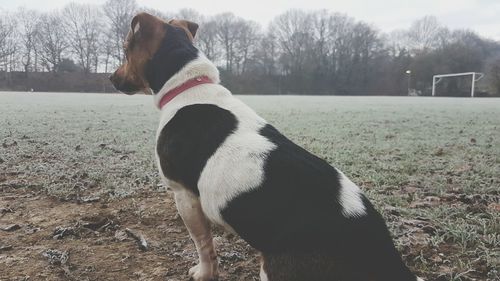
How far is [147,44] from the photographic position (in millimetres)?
2775

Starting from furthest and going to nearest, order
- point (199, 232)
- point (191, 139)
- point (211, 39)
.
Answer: point (211, 39)
point (199, 232)
point (191, 139)

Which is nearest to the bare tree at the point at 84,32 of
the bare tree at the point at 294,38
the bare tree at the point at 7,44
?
the bare tree at the point at 7,44

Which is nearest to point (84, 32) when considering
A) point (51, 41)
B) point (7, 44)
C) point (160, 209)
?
point (51, 41)

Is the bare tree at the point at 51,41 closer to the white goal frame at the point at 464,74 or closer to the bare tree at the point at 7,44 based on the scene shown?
the bare tree at the point at 7,44

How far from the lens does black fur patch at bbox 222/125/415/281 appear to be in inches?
67.5

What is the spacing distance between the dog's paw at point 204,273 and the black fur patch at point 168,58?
1236mm

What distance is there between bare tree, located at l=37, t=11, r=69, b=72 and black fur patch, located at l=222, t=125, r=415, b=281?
6428 centimetres

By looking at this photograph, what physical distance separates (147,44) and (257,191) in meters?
1.48

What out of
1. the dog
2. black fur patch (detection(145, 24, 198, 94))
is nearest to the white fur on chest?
the dog

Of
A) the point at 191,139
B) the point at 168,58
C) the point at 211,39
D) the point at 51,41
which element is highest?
the point at 211,39

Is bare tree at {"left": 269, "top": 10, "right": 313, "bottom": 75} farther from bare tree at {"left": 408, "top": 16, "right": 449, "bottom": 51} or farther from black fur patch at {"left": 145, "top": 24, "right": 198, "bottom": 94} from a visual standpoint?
black fur patch at {"left": 145, "top": 24, "right": 198, "bottom": 94}

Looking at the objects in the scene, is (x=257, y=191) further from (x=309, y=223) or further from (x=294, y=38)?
(x=294, y=38)

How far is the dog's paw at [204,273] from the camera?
2.46 m

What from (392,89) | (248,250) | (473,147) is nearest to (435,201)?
(248,250)
